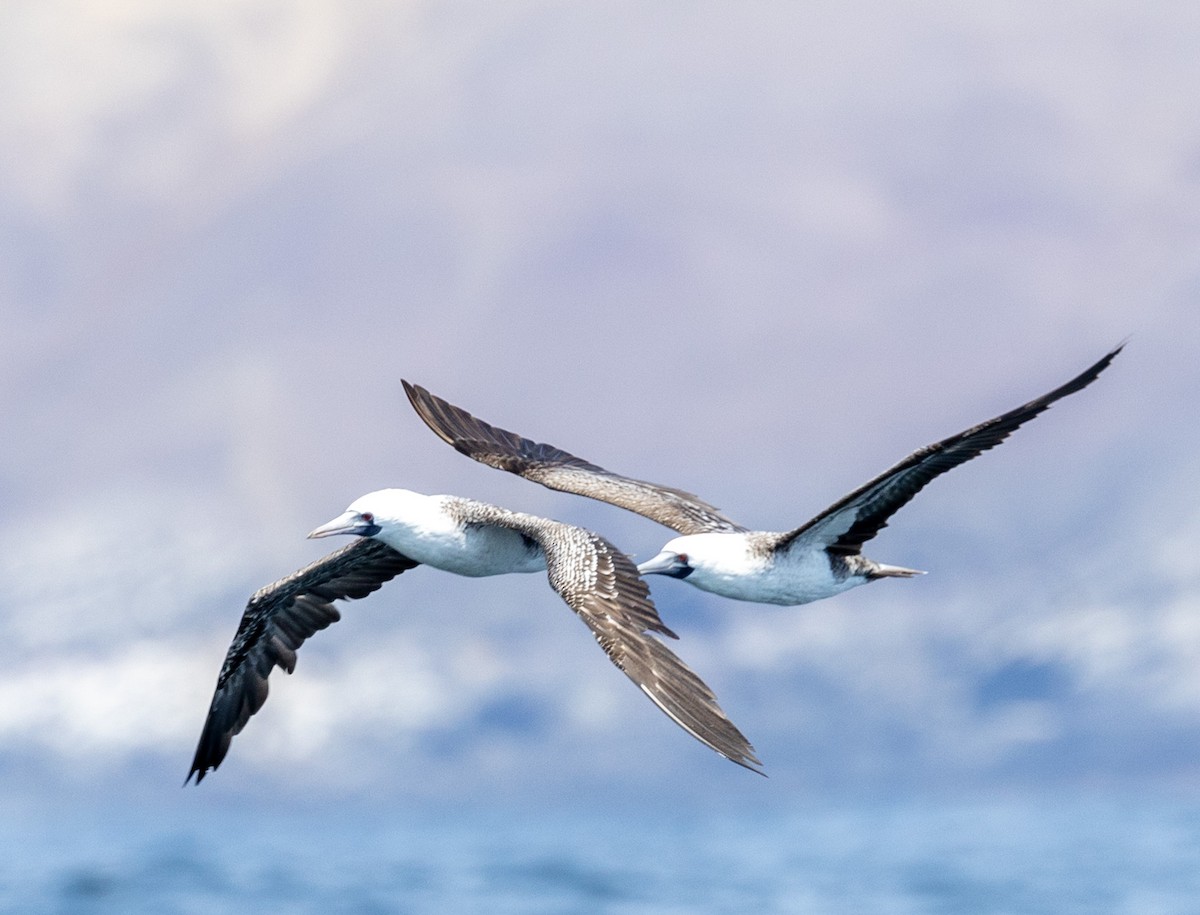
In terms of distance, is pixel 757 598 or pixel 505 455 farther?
pixel 505 455

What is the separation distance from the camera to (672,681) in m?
15.7

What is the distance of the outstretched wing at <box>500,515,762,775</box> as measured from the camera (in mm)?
15094

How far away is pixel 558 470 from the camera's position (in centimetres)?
2211

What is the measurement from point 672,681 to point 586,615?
52.1 inches

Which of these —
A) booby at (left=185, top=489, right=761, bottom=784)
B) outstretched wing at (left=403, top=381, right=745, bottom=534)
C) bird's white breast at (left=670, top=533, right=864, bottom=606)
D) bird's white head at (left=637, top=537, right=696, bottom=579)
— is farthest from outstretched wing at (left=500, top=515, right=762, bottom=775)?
outstretched wing at (left=403, top=381, right=745, bottom=534)

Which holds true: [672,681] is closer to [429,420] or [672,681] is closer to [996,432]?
[996,432]

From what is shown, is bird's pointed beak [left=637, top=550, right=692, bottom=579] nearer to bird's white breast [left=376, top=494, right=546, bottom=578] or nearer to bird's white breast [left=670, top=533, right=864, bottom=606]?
bird's white breast [left=670, top=533, right=864, bottom=606]

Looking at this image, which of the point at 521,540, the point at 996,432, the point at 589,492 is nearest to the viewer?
the point at 996,432

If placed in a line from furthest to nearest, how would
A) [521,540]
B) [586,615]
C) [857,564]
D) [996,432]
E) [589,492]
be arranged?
[589,492] → [521,540] → [857,564] → [586,615] → [996,432]

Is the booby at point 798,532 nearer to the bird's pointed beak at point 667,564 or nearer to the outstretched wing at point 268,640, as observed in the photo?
the bird's pointed beak at point 667,564

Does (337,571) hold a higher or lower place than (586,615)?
higher

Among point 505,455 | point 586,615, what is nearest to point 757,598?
point 586,615

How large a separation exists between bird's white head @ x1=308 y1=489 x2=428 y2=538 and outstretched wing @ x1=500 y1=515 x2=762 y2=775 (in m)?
1.41

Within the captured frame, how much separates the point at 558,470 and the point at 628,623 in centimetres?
588
